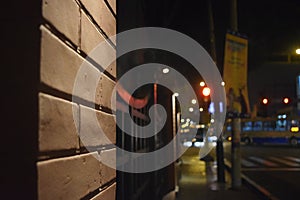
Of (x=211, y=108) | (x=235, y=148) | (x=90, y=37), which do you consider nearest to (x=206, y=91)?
A: (x=211, y=108)

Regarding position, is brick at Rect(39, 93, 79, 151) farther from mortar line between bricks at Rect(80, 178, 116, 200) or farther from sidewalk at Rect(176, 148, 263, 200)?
sidewalk at Rect(176, 148, 263, 200)

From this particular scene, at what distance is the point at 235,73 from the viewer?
12.6 meters

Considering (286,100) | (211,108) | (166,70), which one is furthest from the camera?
(286,100)

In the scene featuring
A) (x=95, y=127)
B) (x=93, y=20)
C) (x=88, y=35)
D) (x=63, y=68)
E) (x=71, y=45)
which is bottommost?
(x=95, y=127)

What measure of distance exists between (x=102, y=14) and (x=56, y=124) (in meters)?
1.26

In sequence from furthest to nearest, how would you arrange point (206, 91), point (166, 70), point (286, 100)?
point (286, 100), point (206, 91), point (166, 70)

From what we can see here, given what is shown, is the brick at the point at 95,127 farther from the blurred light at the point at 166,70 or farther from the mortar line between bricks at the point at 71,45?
the blurred light at the point at 166,70

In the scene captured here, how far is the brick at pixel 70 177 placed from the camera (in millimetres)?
1487

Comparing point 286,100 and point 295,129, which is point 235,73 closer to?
point 286,100

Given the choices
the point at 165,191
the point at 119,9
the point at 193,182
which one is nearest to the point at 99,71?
the point at 119,9

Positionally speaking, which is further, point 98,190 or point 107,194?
point 107,194

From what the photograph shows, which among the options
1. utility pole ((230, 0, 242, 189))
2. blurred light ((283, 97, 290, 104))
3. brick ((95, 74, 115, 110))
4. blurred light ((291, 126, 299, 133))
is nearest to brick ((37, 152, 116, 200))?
brick ((95, 74, 115, 110))

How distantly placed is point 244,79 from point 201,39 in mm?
10092

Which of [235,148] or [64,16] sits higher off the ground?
[64,16]
